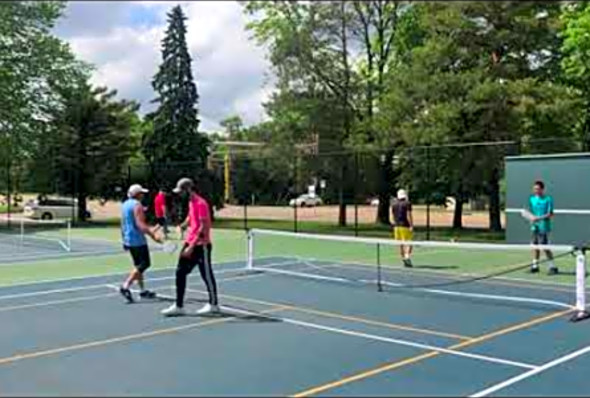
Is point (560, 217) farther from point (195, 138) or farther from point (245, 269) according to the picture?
point (195, 138)

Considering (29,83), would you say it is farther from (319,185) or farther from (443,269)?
(443,269)

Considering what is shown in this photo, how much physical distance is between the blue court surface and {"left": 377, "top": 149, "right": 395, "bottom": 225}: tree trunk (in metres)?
19.3

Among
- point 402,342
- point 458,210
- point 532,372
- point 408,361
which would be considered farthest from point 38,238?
point 532,372

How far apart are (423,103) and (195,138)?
44.2 ft

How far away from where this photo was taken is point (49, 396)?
6.11 m

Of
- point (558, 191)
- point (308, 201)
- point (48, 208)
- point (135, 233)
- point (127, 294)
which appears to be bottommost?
point (127, 294)

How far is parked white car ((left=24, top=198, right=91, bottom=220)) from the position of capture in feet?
142

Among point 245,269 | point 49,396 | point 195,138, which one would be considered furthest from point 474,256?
point 195,138

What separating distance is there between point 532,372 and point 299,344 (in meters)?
2.37

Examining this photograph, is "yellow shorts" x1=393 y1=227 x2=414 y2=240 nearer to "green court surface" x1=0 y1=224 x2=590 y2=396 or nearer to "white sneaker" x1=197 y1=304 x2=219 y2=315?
"green court surface" x1=0 y1=224 x2=590 y2=396

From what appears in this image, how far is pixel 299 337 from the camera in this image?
29.2 feet

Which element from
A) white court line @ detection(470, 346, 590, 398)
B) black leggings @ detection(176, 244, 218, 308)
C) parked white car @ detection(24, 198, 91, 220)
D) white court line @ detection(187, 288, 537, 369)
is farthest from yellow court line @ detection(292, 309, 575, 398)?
parked white car @ detection(24, 198, 91, 220)

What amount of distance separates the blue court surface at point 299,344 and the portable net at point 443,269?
0.15 metres

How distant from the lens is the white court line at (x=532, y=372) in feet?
21.1
